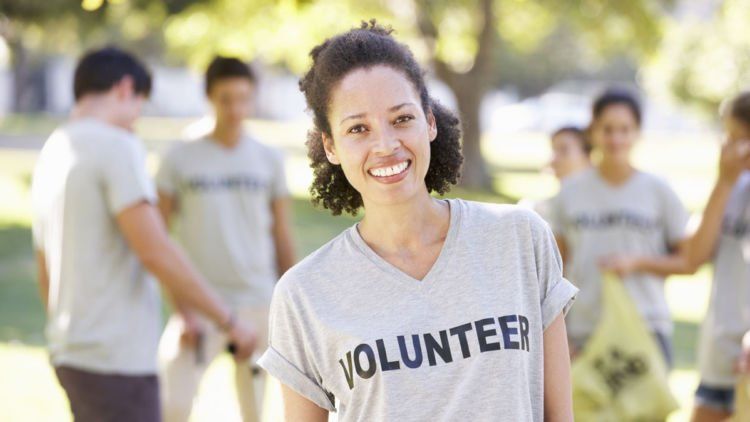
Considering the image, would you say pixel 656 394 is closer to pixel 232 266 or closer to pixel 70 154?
pixel 232 266

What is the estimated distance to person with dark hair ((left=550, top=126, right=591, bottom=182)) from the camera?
717 cm

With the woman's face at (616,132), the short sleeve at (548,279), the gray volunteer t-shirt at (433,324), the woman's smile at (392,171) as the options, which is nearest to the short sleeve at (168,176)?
the woman's face at (616,132)

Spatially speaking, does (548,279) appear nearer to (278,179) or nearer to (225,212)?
(225,212)

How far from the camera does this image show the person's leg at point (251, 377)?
6.13m

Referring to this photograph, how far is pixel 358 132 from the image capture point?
2.90 meters

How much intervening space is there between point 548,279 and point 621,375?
9.63 feet

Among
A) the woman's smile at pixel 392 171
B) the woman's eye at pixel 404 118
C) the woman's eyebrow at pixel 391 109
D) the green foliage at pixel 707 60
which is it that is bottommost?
the woman's smile at pixel 392 171

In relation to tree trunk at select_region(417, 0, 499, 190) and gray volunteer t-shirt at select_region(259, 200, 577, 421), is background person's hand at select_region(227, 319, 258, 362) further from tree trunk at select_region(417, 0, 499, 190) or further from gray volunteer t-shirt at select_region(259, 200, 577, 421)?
tree trunk at select_region(417, 0, 499, 190)

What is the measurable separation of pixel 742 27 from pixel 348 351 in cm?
1926

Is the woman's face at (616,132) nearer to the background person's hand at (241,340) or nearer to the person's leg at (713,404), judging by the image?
the person's leg at (713,404)

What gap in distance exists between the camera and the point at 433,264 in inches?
113

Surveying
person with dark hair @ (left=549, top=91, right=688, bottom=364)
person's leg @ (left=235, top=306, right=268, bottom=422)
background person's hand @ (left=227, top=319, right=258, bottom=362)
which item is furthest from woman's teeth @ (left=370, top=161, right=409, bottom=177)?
person's leg @ (left=235, top=306, right=268, bottom=422)

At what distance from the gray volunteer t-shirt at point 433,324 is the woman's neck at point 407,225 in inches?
1.5

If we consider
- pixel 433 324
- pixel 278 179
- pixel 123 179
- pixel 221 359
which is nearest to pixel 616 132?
pixel 278 179
